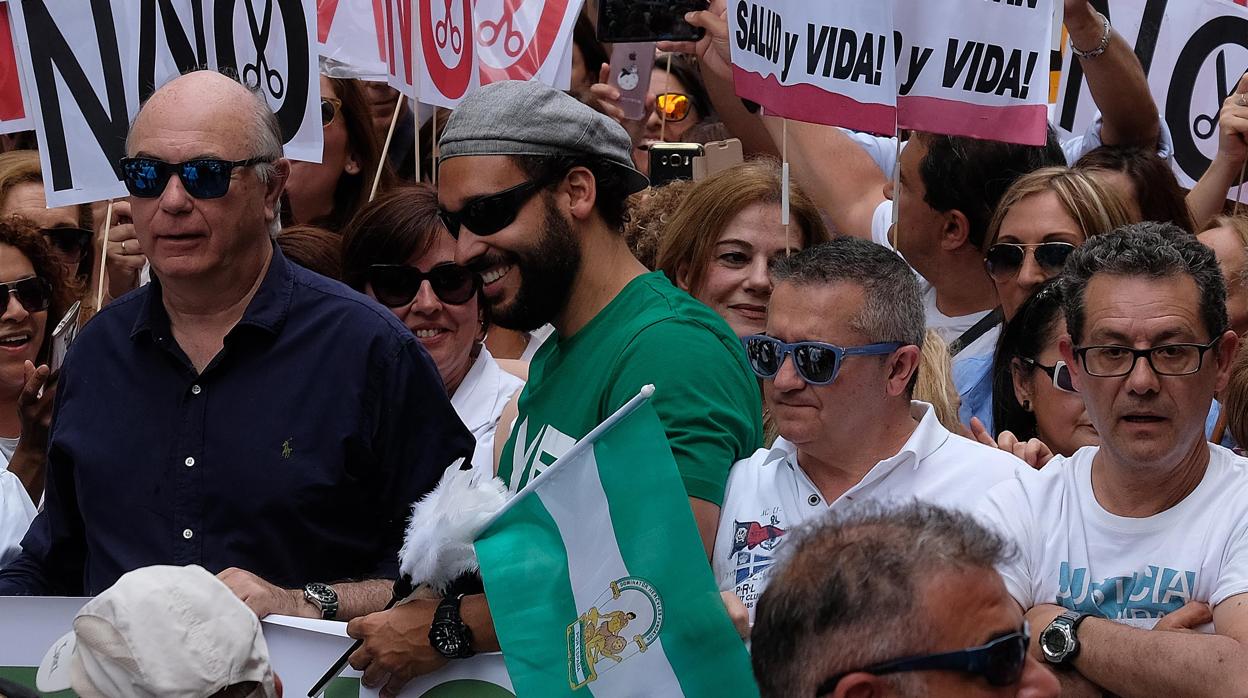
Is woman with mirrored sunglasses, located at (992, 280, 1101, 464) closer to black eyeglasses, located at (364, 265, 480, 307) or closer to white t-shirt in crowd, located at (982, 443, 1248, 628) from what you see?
white t-shirt in crowd, located at (982, 443, 1248, 628)

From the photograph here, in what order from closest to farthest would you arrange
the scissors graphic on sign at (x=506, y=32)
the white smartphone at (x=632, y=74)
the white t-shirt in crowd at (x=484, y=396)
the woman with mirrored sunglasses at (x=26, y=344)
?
the woman with mirrored sunglasses at (x=26, y=344)
the white t-shirt in crowd at (x=484, y=396)
the scissors graphic on sign at (x=506, y=32)
the white smartphone at (x=632, y=74)

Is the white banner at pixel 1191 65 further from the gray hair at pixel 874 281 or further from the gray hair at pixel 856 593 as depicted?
the gray hair at pixel 856 593

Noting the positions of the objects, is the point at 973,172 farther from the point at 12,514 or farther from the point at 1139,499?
the point at 12,514

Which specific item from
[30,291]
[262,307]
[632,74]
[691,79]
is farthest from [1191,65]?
[30,291]

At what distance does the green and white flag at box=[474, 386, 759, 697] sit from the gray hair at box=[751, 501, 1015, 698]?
0.60m

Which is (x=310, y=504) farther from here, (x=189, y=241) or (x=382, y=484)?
(x=189, y=241)

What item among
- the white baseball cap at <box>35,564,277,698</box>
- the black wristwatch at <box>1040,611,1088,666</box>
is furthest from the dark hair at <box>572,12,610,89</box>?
the white baseball cap at <box>35,564,277,698</box>

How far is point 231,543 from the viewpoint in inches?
167

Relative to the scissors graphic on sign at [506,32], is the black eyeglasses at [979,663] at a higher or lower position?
higher

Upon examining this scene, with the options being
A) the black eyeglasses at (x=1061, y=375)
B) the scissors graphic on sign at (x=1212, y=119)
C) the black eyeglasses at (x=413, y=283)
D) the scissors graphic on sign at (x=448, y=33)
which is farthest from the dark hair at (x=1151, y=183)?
the scissors graphic on sign at (x=448, y=33)

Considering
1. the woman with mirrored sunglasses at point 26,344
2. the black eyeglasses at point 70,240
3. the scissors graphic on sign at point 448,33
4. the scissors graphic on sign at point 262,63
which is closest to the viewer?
the woman with mirrored sunglasses at point 26,344

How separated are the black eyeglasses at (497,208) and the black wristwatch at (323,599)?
3.01 feet

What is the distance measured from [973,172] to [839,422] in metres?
1.93

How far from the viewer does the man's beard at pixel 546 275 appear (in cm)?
413
